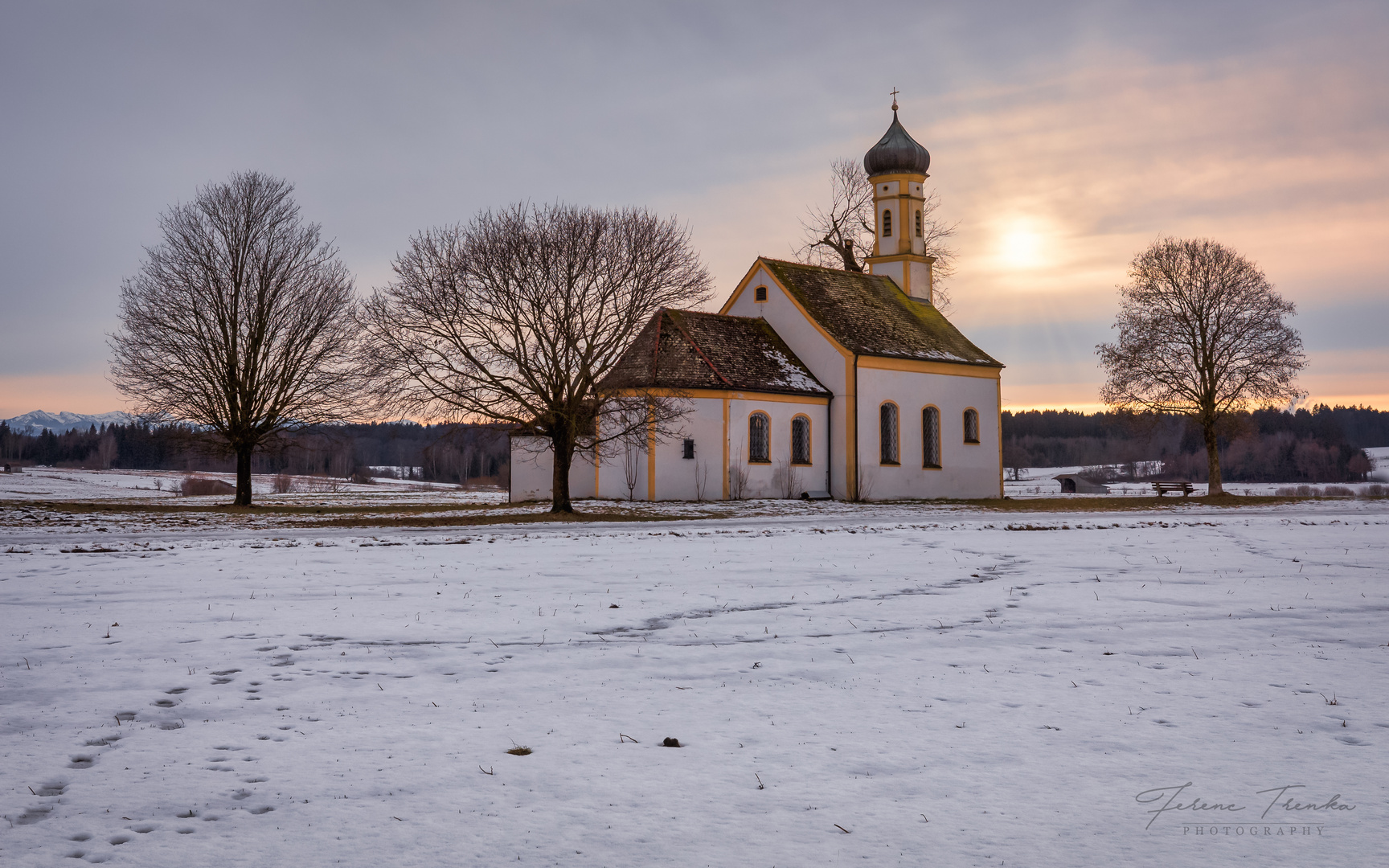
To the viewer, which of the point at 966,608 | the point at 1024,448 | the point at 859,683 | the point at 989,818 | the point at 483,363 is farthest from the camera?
the point at 1024,448

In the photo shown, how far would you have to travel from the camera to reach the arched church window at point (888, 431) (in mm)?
38844

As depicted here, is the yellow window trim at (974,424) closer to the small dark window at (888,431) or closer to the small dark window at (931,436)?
the small dark window at (931,436)

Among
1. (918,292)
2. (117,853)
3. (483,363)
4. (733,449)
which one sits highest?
(918,292)

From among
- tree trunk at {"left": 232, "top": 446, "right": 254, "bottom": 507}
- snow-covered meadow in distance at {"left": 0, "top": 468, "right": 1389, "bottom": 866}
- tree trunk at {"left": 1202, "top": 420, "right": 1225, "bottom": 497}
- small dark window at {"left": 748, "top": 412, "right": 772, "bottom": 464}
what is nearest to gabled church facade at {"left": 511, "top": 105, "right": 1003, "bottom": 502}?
small dark window at {"left": 748, "top": 412, "right": 772, "bottom": 464}

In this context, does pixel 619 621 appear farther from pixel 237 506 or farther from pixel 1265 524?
pixel 237 506

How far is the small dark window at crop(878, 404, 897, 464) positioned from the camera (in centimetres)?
3884

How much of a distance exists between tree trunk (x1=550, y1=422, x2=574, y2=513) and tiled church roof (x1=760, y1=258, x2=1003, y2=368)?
1305 cm

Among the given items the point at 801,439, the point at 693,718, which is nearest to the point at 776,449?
the point at 801,439

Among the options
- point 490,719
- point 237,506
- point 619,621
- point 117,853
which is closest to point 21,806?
point 117,853

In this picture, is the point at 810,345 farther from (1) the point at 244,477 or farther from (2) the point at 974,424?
(1) the point at 244,477

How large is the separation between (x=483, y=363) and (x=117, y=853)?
2618 centimetres

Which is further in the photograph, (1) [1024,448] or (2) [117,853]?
(1) [1024,448]

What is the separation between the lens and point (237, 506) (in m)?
32.2

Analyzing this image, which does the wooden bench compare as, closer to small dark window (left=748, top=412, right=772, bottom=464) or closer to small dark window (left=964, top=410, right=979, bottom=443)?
small dark window (left=964, top=410, right=979, bottom=443)
